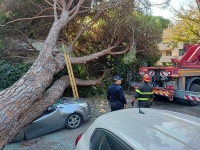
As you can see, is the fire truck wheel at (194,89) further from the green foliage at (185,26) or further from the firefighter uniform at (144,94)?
the green foliage at (185,26)

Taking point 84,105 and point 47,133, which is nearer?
point 47,133

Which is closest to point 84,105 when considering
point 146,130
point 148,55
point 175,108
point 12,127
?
point 12,127

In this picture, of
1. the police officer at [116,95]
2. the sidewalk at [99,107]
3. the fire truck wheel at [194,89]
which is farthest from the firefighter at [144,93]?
the fire truck wheel at [194,89]

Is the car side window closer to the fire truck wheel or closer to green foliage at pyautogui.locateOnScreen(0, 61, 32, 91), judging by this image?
the fire truck wheel

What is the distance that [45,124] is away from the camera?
544 centimetres

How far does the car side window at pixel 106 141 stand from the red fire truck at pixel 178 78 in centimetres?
513

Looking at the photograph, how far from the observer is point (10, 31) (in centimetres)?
1069

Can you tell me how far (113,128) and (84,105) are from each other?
4.35 meters

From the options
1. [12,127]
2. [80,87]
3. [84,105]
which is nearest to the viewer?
[12,127]

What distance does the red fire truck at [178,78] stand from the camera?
7.12 meters

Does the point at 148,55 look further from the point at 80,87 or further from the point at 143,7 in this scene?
the point at 80,87

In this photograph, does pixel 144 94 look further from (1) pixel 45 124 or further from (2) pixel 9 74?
(2) pixel 9 74

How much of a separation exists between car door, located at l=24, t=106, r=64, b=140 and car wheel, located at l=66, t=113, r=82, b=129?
24 cm

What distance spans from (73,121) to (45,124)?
910 millimetres
